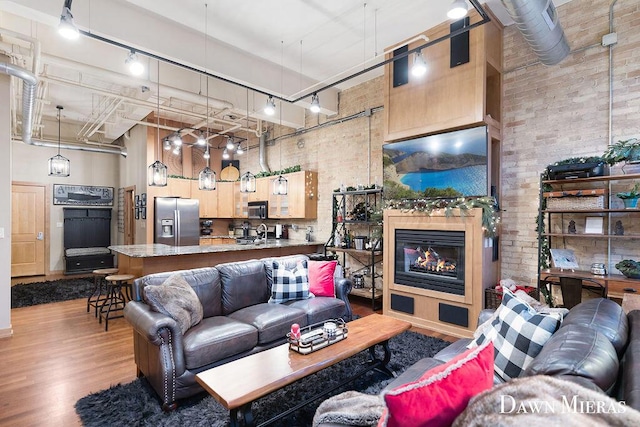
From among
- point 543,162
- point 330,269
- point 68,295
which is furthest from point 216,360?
point 68,295

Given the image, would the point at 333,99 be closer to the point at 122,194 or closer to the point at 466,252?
the point at 466,252

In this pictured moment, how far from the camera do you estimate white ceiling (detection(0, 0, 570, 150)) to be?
3668mm

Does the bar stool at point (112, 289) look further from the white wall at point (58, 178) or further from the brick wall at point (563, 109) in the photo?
the brick wall at point (563, 109)

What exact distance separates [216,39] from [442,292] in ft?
14.8

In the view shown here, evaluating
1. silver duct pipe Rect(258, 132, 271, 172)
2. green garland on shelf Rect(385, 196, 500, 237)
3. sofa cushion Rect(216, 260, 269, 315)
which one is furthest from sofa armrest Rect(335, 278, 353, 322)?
silver duct pipe Rect(258, 132, 271, 172)

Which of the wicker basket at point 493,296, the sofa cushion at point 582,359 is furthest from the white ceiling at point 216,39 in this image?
the sofa cushion at point 582,359

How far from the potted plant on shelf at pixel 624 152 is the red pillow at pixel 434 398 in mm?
3286

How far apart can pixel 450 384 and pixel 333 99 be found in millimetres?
5936

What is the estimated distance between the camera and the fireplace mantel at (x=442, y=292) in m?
→ 3.96

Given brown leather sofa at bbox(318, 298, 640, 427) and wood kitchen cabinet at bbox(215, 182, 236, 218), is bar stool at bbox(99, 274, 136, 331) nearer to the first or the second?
wood kitchen cabinet at bbox(215, 182, 236, 218)

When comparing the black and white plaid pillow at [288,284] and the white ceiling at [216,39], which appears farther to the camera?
the black and white plaid pillow at [288,284]

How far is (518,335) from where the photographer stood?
1860 millimetres

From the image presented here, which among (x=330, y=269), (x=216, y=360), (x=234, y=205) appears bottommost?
(x=216, y=360)

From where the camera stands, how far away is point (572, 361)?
4.01 feet
